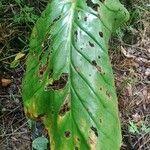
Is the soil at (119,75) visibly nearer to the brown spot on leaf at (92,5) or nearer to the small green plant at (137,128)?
the small green plant at (137,128)

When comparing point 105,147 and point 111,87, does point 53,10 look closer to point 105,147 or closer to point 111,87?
point 111,87

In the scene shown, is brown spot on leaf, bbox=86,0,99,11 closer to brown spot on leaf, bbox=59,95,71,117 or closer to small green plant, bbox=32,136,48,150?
brown spot on leaf, bbox=59,95,71,117

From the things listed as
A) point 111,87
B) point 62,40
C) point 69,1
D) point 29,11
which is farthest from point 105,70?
point 29,11

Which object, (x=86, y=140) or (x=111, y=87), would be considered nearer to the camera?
(x=86, y=140)

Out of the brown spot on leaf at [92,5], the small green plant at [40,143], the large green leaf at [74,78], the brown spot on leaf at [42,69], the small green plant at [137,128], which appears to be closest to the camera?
the large green leaf at [74,78]

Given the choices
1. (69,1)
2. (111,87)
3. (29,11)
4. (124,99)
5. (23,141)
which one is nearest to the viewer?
(111,87)

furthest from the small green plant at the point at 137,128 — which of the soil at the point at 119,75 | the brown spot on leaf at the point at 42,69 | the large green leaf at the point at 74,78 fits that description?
the brown spot on leaf at the point at 42,69
